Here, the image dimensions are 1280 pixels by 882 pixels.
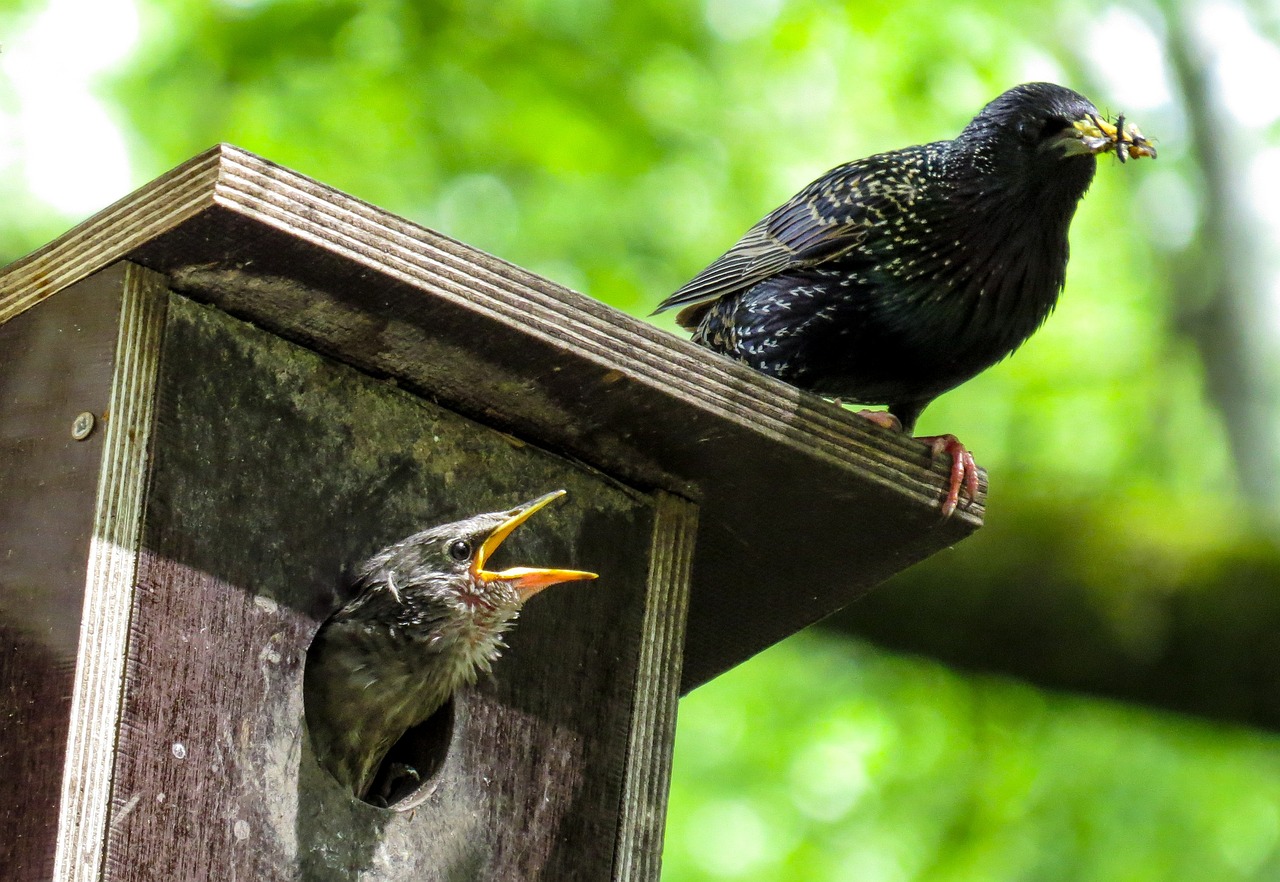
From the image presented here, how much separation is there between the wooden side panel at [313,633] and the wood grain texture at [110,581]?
0.07 feet

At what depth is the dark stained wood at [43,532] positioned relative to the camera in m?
2.20

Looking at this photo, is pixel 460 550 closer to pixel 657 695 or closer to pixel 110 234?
pixel 657 695

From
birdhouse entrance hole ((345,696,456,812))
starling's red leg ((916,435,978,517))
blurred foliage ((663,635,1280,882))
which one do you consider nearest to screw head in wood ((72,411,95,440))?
birdhouse entrance hole ((345,696,456,812))

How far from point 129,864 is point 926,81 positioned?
593 cm

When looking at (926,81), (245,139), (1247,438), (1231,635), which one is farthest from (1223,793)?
(245,139)

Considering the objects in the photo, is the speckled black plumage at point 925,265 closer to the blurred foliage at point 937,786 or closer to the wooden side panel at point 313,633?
the wooden side panel at point 313,633

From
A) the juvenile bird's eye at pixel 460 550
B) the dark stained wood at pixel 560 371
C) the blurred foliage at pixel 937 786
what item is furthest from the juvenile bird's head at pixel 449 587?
the blurred foliage at pixel 937 786

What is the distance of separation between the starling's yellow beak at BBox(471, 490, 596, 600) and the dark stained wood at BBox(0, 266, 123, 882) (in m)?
0.60

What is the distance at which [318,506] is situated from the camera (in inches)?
101

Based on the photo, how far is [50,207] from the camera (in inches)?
277

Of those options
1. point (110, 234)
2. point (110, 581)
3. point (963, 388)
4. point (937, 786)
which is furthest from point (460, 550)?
point (963, 388)

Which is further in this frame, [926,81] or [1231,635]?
[926,81]

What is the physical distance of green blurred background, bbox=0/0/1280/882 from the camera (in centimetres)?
473

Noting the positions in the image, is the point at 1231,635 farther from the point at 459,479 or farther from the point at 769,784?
the point at 769,784
